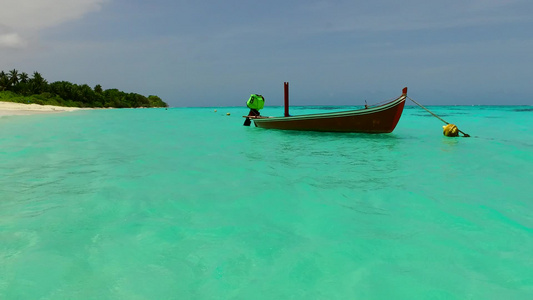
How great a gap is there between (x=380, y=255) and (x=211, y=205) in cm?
308

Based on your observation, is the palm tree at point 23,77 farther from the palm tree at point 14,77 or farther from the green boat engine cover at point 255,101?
the green boat engine cover at point 255,101

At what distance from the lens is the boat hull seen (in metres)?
16.7

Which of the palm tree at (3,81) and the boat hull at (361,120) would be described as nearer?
the boat hull at (361,120)

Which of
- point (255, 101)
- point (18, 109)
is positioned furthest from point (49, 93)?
point (255, 101)

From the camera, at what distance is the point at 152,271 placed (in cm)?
362

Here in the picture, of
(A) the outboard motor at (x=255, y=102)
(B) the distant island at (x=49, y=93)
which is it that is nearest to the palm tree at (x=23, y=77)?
(B) the distant island at (x=49, y=93)

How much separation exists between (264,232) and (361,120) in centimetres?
1362

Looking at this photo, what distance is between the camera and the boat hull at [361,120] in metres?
16.7

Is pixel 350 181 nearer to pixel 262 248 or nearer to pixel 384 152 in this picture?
pixel 262 248

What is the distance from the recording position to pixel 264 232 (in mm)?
4758

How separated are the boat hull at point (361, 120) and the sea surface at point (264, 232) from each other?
734 centimetres

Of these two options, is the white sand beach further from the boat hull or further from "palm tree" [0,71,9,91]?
the boat hull

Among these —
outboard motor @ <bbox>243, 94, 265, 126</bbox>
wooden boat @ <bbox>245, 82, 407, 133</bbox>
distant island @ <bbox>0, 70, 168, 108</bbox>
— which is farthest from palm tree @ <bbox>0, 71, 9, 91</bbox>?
wooden boat @ <bbox>245, 82, 407, 133</bbox>

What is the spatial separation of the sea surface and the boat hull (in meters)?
7.34
